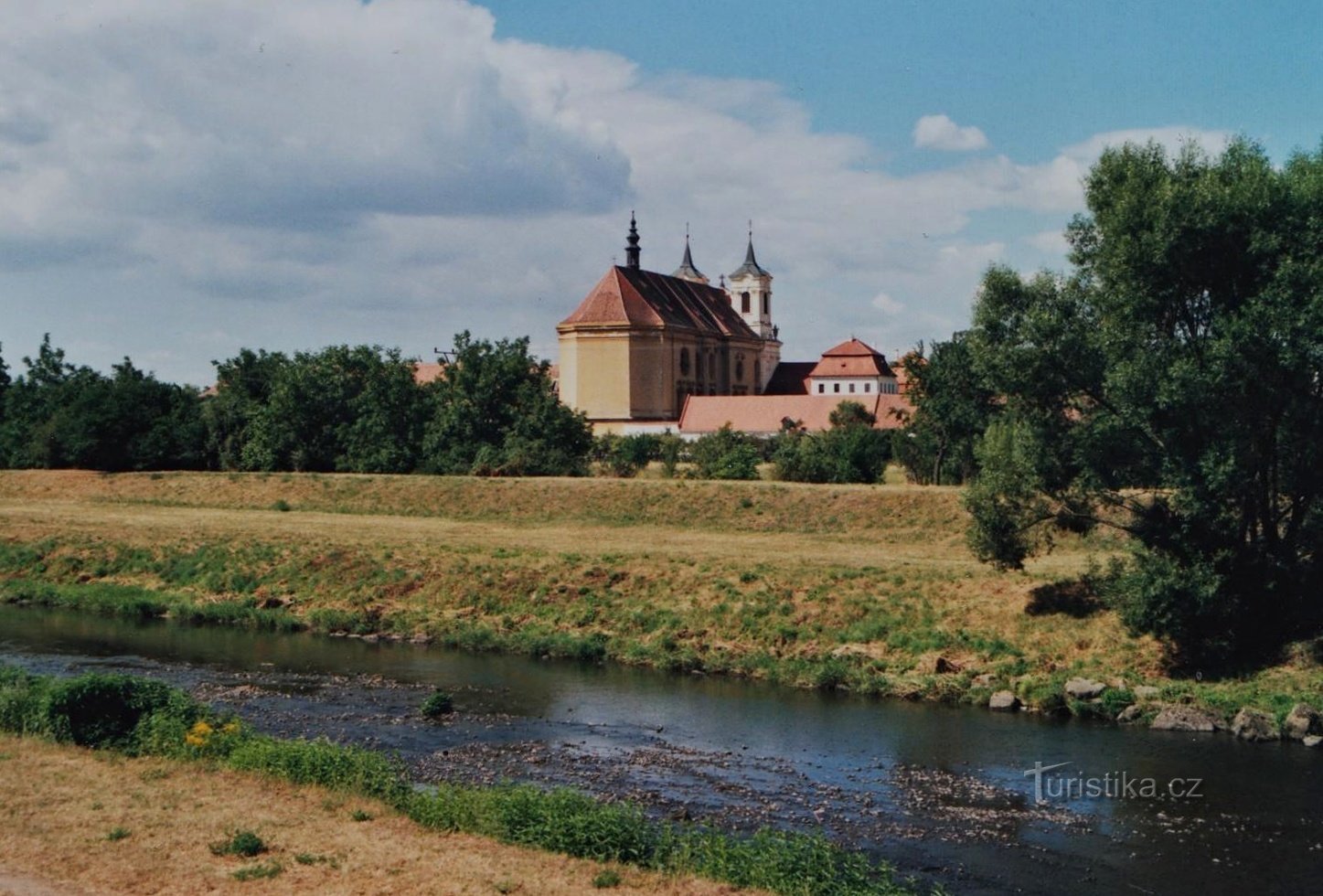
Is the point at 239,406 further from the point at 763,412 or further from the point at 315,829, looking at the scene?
the point at 315,829

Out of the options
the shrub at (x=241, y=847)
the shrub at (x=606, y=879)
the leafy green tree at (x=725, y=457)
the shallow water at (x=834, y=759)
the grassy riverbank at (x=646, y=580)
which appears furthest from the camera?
the leafy green tree at (x=725, y=457)

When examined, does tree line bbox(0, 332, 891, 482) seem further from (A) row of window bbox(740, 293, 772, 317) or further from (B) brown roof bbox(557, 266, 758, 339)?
(A) row of window bbox(740, 293, 772, 317)

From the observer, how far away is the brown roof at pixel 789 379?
4719 inches

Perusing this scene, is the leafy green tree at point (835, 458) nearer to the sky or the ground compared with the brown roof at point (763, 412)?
nearer to the ground

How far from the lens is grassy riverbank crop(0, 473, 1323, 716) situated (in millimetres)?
27812

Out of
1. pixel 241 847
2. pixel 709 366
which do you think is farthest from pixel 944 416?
pixel 709 366

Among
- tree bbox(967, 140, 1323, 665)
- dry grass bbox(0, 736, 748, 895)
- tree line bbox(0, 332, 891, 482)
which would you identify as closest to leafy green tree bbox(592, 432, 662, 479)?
tree line bbox(0, 332, 891, 482)

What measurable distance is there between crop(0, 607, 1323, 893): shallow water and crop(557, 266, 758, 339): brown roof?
2582 inches

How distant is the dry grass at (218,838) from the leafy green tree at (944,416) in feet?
126

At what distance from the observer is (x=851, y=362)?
120250 millimetres

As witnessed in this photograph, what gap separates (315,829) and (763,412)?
78.1m

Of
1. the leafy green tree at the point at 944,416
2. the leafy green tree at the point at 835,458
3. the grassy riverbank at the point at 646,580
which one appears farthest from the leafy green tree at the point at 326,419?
the leafy green tree at the point at 944,416

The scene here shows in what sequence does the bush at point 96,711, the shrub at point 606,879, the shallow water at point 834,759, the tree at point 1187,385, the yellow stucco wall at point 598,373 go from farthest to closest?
the yellow stucco wall at point 598,373 → the tree at point 1187,385 → the bush at point 96,711 → the shallow water at point 834,759 → the shrub at point 606,879

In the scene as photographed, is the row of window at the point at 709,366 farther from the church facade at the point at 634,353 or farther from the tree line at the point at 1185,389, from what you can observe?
the tree line at the point at 1185,389
